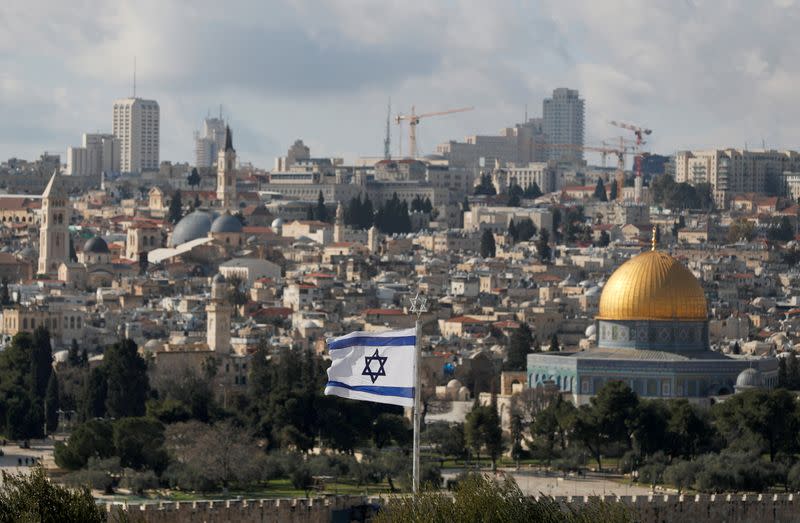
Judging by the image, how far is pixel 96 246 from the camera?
144375 mm

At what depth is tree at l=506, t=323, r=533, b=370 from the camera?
90.1m

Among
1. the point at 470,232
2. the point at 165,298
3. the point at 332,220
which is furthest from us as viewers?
the point at 332,220

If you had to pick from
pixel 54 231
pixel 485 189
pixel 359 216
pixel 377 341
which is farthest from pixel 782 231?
pixel 377 341

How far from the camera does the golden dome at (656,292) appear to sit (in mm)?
79812

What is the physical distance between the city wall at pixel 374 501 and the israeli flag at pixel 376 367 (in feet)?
30.8

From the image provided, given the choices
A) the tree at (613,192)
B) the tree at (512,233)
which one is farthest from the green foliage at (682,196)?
the tree at (512,233)

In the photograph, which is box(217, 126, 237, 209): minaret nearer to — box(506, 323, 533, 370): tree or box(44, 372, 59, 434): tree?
box(506, 323, 533, 370): tree

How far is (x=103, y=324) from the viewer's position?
11175cm

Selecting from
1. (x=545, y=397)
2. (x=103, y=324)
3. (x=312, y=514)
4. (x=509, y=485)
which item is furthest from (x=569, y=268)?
(x=509, y=485)

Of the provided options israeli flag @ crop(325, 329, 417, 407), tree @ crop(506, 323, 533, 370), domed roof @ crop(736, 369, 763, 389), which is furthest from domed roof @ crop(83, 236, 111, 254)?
israeli flag @ crop(325, 329, 417, 407)

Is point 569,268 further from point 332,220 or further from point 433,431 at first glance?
point 433,431

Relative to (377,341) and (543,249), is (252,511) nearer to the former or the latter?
(377,341)

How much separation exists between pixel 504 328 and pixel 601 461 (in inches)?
1417

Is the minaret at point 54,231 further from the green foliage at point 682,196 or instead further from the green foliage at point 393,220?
the green foliage at point 682,196
